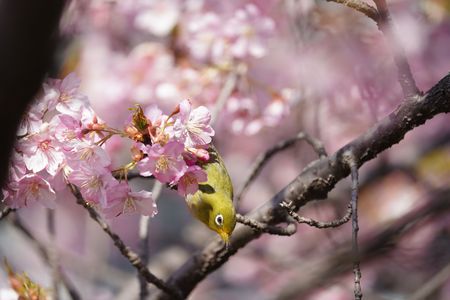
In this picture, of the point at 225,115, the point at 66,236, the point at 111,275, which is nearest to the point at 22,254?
the point at 66,236

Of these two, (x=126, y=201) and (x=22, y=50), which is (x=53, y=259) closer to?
(x=126, y=201)

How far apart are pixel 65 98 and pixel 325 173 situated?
0.71m

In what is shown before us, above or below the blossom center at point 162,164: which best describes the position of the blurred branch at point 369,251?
above

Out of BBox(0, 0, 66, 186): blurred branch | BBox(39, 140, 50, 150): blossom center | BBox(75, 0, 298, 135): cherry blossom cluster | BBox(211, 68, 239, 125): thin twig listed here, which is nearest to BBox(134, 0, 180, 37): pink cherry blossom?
BBox(75, 0, 298, 135): cherry blossom cluster

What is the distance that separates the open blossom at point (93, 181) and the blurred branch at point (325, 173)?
0.51 metres

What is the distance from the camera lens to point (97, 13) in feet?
16.3

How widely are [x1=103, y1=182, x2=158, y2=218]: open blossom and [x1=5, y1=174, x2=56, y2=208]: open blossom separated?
153mm

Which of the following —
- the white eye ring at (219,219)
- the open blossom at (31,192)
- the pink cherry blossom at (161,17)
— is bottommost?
the white eye ring at (219,219)

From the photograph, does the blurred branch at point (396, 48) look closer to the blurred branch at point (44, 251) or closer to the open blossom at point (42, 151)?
the open blossom at point (42, 151)

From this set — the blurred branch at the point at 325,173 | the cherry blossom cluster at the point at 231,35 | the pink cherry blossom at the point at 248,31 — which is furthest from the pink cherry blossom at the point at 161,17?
the blurred branch at the point at 325,173

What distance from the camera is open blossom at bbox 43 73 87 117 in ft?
6.08

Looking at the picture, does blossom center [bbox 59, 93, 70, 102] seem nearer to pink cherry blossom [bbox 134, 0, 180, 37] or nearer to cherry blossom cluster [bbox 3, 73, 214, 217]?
cherry blossom cluster [bbox 3, 73, 214, 217]

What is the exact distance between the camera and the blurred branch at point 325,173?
1854 millimetres

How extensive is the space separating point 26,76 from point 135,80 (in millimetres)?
Answer: 3397
